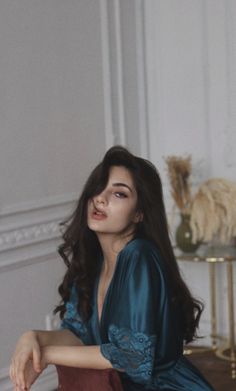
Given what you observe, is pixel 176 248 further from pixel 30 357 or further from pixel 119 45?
pixel 30 357

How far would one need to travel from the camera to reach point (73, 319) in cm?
219

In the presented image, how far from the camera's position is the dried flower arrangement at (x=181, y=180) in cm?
417

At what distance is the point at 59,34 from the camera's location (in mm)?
3922

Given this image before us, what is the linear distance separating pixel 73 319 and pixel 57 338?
11 centimetres

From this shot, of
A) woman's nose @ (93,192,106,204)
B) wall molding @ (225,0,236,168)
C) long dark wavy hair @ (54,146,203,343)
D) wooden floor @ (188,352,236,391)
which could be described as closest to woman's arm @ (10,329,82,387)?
long dark wavy hair @ (54,146,203,343)

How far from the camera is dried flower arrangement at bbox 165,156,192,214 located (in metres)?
4.17

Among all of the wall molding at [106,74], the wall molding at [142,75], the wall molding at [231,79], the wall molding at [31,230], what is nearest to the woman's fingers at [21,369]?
the wall molding at [31,230]

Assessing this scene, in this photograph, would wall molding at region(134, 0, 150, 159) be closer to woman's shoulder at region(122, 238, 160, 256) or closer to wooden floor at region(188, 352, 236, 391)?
wooden floor at region(188, 352, 236, 391)

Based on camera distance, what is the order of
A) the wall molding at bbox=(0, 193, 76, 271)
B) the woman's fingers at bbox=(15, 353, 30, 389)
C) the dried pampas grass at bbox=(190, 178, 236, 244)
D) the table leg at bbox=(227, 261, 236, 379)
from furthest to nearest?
the table leg at bbox=(227, 261, 236, 379), the dried pampas grass at bbox=(190, 178, 236, 244), the wall molding at bbox=(0, 193, 76, 271), the woman's fingers at bbox=(15, 353, 30, 389)

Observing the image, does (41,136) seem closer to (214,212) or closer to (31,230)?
(31,230)

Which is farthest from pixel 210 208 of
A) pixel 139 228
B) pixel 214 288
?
pixel 139 228

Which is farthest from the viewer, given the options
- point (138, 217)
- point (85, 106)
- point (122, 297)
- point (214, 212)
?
point (85, 106)

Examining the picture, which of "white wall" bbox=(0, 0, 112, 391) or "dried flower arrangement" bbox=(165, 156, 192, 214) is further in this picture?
"dried flower arrangement" bbox=(165, 156, 192, 214)

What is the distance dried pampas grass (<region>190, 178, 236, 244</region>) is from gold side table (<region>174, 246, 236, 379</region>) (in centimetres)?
7
